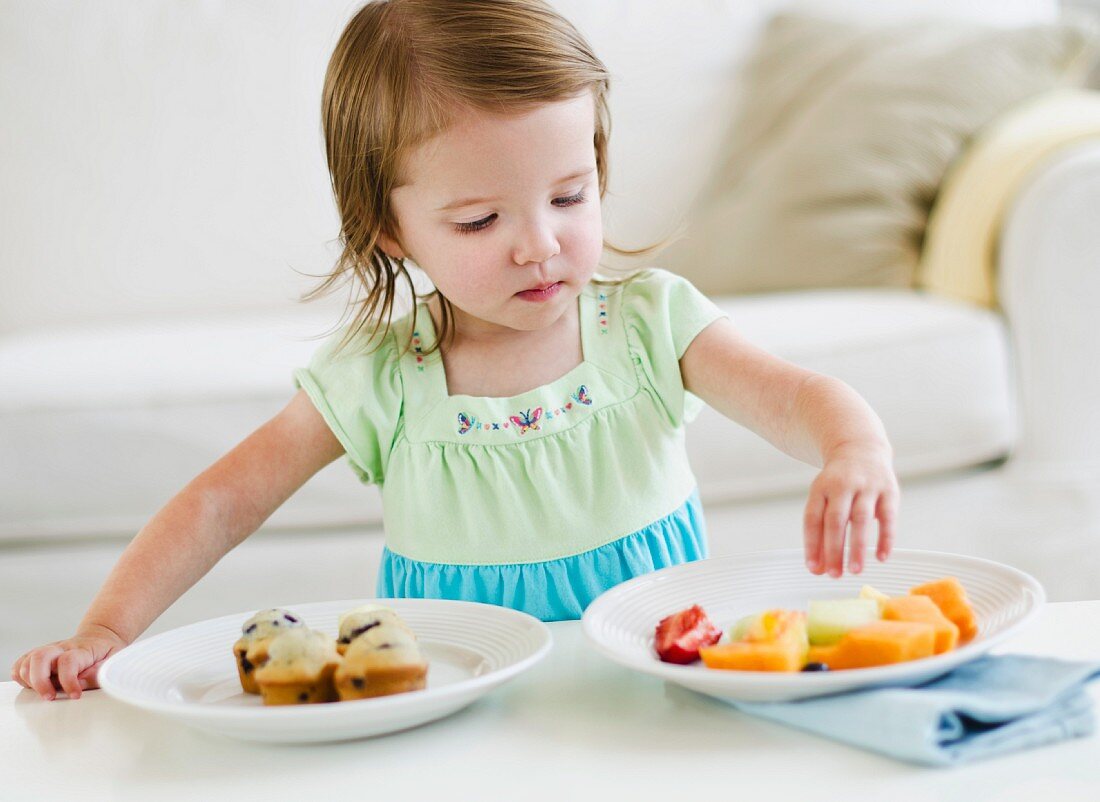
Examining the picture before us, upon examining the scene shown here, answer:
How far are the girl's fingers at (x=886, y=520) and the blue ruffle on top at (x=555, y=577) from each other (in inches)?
12.6

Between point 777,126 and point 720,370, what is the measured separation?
1.28m

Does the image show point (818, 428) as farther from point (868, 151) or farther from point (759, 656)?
point (868, 151)

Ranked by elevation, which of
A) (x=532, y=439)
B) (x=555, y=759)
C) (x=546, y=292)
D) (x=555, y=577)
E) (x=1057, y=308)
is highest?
(x=1057, y=308)

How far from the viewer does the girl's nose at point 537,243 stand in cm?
→ 99

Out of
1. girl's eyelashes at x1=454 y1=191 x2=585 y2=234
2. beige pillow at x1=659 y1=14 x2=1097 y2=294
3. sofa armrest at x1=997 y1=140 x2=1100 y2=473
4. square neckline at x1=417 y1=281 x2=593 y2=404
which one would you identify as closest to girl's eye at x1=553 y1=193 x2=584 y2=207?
girl's eyelashes at x1=454 y1=191 x2=585 y2=234

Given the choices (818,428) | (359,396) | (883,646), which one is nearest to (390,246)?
(359,396)

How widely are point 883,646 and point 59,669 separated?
21.5 inches

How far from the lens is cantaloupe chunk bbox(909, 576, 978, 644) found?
71 cm

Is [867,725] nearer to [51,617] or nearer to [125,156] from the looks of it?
[51,617]

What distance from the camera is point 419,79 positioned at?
1014 mm

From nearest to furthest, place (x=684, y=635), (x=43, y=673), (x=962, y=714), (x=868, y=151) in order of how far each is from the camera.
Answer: (x=962, y=714), (x=684, y=635), (x=43, y=673), (x=868, y=151)

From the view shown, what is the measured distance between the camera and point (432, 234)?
3.45ft

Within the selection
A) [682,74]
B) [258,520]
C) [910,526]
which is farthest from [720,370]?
[682,74]

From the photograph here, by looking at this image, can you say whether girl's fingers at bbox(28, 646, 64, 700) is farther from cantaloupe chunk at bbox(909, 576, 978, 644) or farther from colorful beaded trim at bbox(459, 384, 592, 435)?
cantaloupe chunk at bbox(909, 576, 978, 644)
